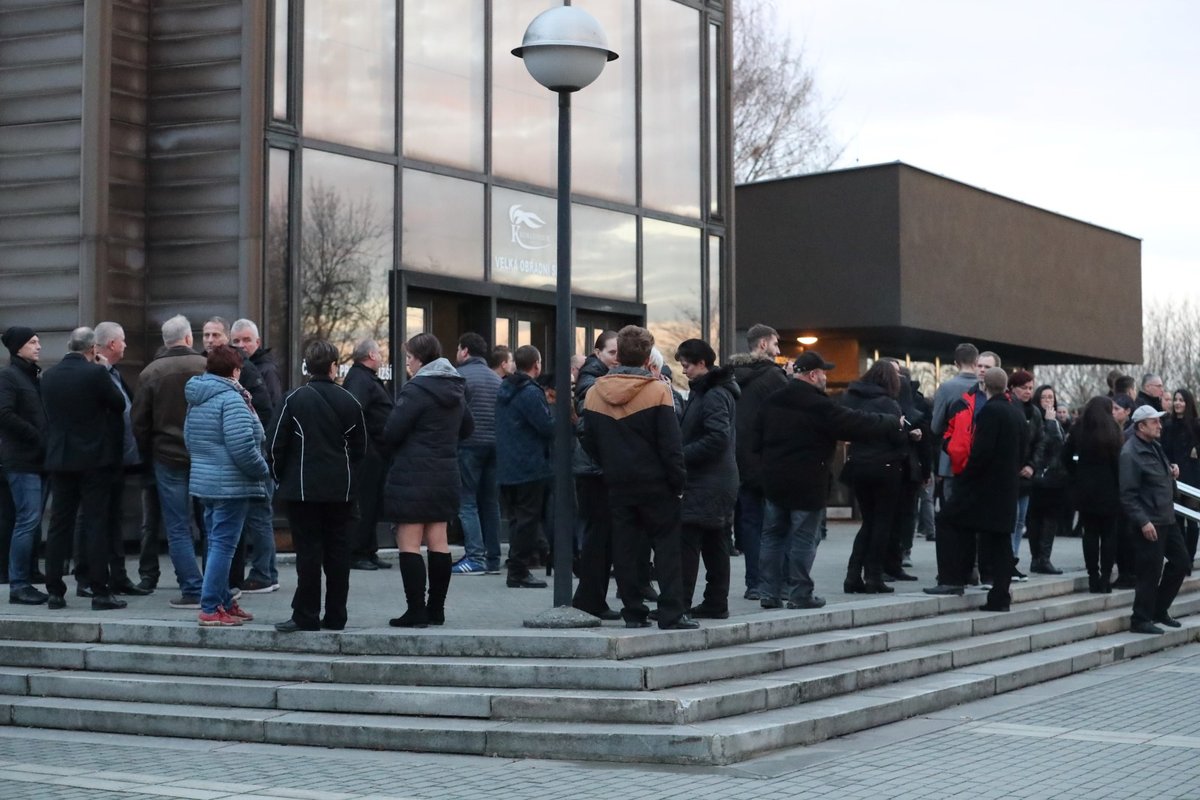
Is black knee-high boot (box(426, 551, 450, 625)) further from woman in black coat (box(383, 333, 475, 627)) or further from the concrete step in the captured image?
the concrete step

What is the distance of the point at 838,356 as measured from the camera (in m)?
26.9

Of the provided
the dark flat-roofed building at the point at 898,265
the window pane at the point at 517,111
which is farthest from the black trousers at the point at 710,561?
the dark flat-roofed building at the point at 898,265

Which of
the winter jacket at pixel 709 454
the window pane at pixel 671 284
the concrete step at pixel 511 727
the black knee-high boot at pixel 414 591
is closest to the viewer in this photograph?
the concrete step at pixel 511 727

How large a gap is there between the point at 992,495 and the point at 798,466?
2212mm

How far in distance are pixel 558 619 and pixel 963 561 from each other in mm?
4508

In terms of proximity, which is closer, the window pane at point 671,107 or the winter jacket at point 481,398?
the winter jacket at point 481,398

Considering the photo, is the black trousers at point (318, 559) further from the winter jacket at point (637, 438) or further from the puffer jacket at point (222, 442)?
the winter jacket at point (637, 438)

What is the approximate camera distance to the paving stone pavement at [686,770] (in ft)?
24.2

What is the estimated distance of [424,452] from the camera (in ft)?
33.0

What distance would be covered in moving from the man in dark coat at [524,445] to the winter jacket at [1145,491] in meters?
4.65

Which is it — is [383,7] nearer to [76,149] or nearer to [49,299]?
[76,149]

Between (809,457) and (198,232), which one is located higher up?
(198,232)

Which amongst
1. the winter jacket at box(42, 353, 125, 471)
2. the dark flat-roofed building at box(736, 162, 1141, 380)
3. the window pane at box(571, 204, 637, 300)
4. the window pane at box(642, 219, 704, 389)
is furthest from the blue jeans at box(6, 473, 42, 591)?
the dark flat-roofed building at box(736, 162, 1141, 380)

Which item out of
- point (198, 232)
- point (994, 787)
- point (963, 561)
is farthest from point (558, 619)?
point (198, 232)
